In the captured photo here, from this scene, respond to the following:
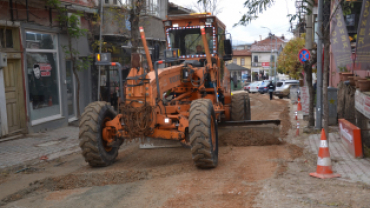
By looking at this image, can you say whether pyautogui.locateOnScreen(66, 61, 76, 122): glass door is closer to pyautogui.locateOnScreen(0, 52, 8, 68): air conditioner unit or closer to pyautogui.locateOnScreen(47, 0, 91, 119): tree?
pyautogui.locateOnScreen(47, 0, 91, 119): tree

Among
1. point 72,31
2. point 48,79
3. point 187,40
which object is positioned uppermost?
point 72,31

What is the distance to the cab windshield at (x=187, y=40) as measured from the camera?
1030 centimetres

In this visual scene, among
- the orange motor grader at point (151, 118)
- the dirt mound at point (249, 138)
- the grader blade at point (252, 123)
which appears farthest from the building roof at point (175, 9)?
the dirt mound at point (249, 138)

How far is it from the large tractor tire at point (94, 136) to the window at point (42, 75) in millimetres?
5776

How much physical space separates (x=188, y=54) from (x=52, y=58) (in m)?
6.17

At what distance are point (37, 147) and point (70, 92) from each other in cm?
499

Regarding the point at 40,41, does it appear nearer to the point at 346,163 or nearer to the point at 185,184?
the point at 185,184

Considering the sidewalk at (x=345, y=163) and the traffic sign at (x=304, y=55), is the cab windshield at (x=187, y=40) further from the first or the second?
the traffic sign at (x=304, y=55)

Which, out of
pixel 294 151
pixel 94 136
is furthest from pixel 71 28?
pixel 294 151

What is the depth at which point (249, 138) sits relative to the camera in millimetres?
9852

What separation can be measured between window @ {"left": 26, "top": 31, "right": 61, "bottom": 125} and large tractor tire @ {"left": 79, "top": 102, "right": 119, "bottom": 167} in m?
5.78

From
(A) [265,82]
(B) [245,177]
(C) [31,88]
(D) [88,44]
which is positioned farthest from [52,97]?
(A) [265,82]

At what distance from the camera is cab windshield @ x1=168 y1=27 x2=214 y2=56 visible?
10.3 meters

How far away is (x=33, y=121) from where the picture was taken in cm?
1283
